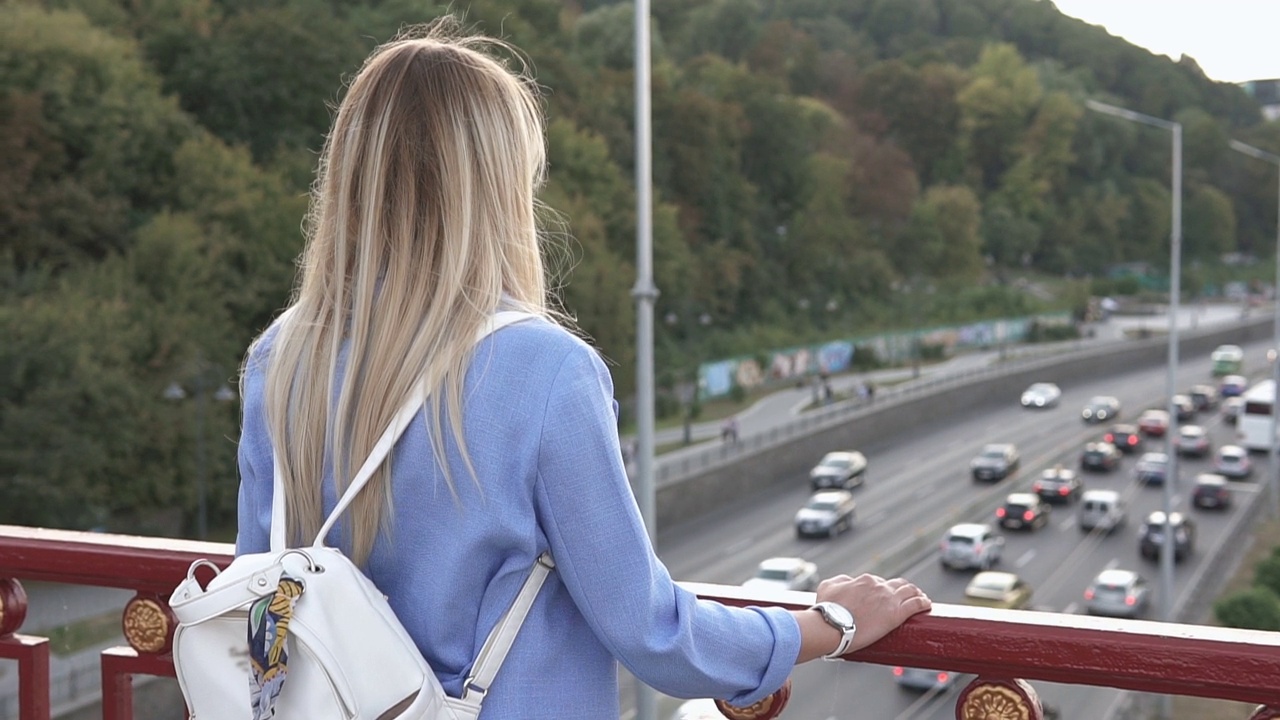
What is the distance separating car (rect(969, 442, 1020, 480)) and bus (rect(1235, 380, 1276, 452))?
8.21m

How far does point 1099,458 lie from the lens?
3759 centimetres

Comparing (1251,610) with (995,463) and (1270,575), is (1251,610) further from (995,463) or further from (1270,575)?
(995,463)

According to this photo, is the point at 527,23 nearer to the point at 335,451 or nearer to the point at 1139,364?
the point at 1139,364

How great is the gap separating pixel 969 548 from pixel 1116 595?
331cm

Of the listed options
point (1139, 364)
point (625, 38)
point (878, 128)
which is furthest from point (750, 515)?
point (878, 128)

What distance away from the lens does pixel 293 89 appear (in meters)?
30.2

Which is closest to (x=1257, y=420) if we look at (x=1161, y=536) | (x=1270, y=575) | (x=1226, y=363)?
(x=1161, y=536)

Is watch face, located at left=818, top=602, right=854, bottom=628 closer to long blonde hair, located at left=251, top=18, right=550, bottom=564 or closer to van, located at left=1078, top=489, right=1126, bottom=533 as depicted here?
long blonde hair, located at left=251, top=18, right=550, bottom=564

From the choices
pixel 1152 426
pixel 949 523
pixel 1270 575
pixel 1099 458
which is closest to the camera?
pixel 1270 575

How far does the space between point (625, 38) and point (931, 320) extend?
17.2m

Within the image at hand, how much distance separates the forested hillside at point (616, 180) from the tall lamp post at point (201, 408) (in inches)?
4.2

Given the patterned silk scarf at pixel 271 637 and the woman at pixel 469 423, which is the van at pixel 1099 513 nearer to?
the woman at pixel 469 423

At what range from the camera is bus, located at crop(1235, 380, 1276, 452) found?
39.6 metres

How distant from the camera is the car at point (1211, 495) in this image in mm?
33094
